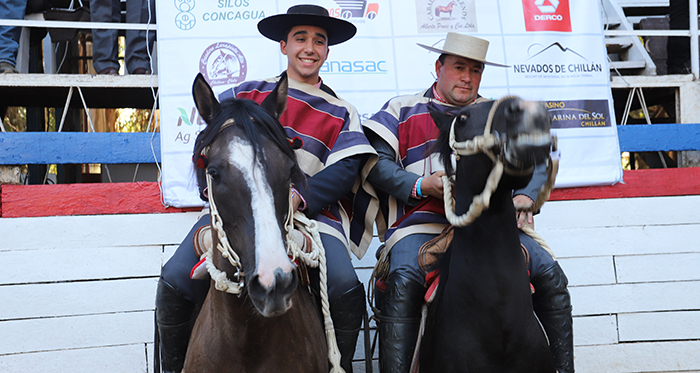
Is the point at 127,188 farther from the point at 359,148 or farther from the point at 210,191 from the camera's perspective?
the point at 210,191

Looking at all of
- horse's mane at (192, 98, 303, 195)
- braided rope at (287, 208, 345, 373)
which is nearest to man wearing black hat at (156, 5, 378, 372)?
braided rope at (287, 208, 345, 373)

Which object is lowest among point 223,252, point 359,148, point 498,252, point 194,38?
point 498,252

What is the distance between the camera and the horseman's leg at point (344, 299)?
2375 mm

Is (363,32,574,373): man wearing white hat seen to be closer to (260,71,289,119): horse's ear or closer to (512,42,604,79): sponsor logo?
(260,71,289,119): horse's ear

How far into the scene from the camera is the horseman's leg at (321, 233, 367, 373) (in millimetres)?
2375

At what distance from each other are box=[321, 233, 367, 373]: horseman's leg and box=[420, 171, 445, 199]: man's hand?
527 mm

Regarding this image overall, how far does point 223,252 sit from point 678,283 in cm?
390

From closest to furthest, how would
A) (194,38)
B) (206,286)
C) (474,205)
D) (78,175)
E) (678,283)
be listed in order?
(474,205), (206,286), (194,38), (678,283), (78,175)

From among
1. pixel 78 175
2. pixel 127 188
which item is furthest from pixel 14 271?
pixel 78 175

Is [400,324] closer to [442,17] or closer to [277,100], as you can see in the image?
[277,100]

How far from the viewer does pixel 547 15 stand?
161 inches

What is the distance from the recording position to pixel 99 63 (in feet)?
14.5

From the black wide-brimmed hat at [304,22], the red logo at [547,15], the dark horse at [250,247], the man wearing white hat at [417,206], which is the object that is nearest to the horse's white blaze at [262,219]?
the dark horse at [250,247]

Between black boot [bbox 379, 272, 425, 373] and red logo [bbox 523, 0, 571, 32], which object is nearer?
black boot [bbox 379, 272, 425, 373]
